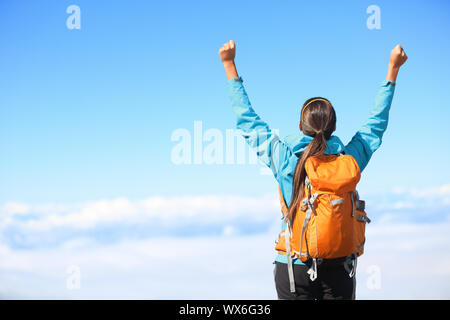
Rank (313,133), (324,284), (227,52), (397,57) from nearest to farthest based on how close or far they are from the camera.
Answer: (324,284) → (313,133) → (227,52) → (397,57)

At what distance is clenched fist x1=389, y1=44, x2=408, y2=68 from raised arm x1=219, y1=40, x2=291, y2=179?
5.29ft

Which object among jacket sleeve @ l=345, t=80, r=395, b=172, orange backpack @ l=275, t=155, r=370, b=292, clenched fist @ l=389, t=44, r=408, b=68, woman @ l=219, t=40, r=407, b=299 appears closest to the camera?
orange backpack @ l=275, t=155, r=370, b=292

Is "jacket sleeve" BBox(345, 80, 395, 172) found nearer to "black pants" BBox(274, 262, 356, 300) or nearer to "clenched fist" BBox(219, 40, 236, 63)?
"black pants" BBox(274, 262, 356, 300)

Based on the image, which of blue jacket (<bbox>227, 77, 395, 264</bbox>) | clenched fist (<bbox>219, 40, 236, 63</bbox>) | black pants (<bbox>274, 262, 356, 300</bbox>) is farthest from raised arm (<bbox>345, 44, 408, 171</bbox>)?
clenched fist (<bbox>219, 40, 236, 63</bbox>)

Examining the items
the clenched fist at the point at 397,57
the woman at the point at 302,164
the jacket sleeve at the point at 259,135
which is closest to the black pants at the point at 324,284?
the woman at the point at 302,164

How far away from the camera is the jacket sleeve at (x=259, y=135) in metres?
3.37

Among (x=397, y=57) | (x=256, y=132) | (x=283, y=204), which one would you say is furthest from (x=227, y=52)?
(x=397, y=57)

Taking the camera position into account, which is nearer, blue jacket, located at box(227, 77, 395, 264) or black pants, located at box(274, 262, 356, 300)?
black pants, located at box(274, 262, 356, 300)

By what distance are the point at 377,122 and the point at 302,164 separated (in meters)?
1.09

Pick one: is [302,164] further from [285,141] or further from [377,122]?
[377,122]

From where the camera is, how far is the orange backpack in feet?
10.0

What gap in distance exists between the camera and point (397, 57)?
154 inches
